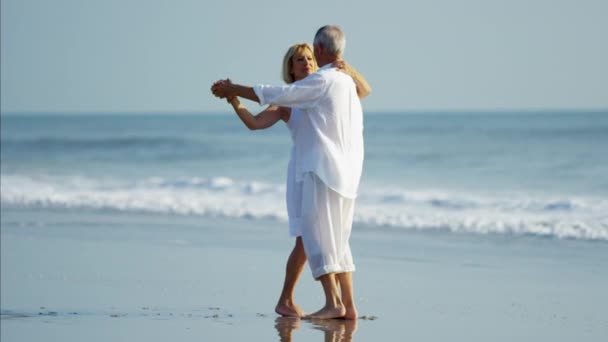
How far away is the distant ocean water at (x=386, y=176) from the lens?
43.3ft

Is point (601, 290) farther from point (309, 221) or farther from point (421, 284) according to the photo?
point (309, 221)

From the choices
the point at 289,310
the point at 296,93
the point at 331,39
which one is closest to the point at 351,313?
the point at 289,310

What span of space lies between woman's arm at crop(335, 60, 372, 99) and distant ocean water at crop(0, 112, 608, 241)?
16.9 feet

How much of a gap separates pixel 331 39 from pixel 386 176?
51.7 feet

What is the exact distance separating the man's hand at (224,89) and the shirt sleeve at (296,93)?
7.3 inches

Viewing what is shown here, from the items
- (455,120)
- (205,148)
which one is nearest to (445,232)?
(205,148)

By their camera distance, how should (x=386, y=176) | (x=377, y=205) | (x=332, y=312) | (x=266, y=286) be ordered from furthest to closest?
(x=386, y=176) < (x=377, y=205) < (x=266, y=286) < (x=332, y=312)

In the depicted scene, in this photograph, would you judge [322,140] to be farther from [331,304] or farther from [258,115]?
[331,304]

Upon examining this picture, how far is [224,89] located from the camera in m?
5.94

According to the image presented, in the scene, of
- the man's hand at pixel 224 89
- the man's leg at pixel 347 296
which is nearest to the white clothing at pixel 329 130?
the man's hand at pixel 224 89

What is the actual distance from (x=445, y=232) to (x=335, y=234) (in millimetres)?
5360

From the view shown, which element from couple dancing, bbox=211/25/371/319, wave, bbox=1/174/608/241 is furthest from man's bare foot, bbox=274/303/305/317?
wave, bbox=1/174/608/241

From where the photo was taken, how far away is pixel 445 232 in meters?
11.3

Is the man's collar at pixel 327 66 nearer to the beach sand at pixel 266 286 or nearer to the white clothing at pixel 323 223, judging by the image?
the white clothing at pixel 323 223
